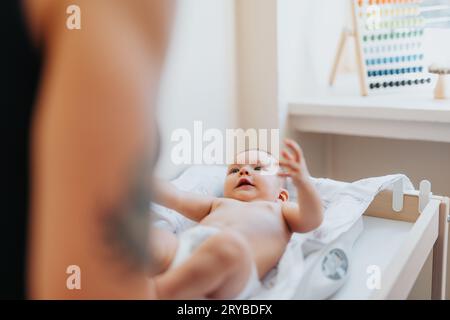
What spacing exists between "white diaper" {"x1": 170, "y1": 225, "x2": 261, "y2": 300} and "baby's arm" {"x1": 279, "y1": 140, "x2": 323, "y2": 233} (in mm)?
151

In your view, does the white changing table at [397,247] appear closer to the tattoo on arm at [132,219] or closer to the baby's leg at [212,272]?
the baby's leg at [212,272]

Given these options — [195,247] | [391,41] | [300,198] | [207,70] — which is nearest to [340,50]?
[391,41]

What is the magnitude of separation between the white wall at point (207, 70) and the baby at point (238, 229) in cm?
20

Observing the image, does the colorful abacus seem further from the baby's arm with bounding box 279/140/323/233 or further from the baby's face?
the baby's arm with bounding box 279/140/323/233

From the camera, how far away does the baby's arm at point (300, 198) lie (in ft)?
2.55

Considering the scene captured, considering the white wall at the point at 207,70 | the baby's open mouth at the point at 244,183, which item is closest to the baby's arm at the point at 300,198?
the baby's open mouth at the point at 244,183

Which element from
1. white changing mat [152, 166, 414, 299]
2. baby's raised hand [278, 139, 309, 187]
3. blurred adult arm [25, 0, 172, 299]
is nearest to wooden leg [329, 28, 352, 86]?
white changing mat [152, 166, 414, 299]

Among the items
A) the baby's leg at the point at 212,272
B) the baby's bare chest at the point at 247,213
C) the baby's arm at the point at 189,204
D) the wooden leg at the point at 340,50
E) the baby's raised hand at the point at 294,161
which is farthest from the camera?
the wooden leg at the point at 340,50

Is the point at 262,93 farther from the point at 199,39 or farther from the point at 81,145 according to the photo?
the point at 81,145

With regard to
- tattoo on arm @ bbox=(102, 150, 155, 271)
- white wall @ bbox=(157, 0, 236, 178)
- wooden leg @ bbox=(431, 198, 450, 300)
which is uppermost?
white wall @ bbox=(157, 0, 236, 178)

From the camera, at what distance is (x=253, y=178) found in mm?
1068

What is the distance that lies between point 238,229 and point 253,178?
0.27m

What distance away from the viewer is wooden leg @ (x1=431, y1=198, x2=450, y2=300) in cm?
110

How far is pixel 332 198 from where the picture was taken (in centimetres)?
117
